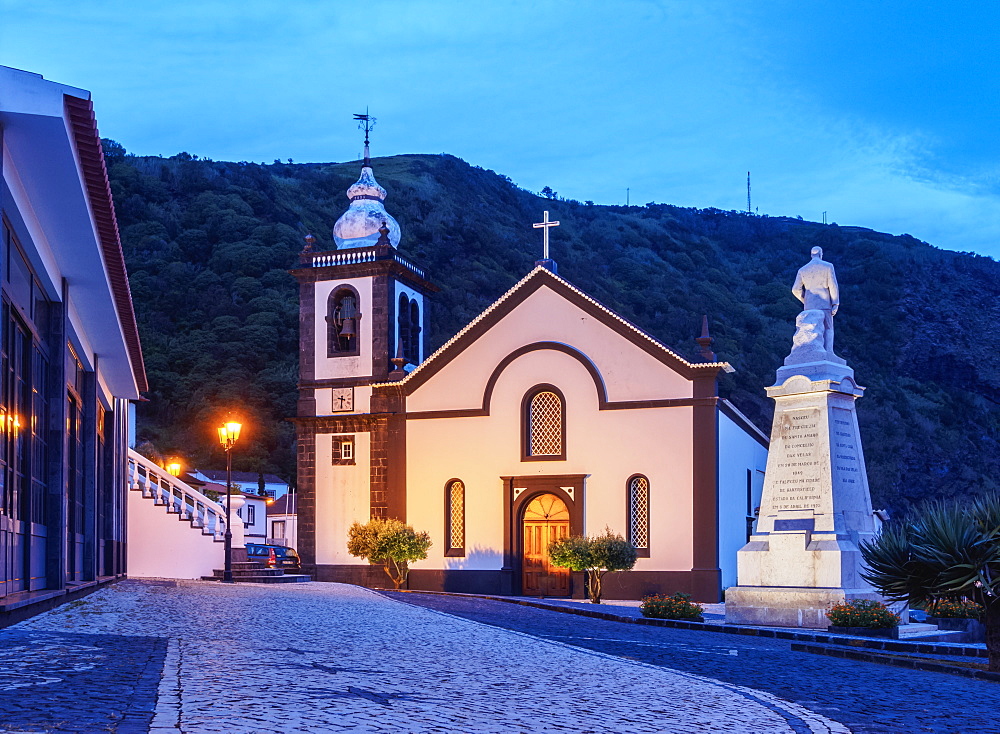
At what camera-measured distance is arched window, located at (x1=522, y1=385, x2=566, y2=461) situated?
31.6 metres

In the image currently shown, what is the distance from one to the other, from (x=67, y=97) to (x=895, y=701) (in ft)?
27.9

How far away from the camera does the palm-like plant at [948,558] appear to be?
12116 millimetres

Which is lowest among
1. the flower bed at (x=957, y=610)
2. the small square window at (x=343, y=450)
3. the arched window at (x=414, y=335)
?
the flower bed at (x=957, y=610)

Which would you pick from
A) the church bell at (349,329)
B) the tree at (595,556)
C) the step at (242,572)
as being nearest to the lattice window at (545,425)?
the tree at (595,556)

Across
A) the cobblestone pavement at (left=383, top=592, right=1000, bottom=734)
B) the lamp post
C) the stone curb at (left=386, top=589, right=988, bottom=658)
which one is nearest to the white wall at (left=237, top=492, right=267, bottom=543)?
the lamp post

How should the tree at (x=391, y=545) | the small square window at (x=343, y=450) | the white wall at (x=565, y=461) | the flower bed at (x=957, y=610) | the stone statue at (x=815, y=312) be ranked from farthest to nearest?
1. the small square window at (x=343, y=450)
2. the tree at (x=391, y=545)
3. the white wall at (x=565, y=461)
4. the stone statue at (x=815, y=312)
5. the flower bed at (x=957, y=610)

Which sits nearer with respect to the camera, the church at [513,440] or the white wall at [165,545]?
the white wall at [165,545]

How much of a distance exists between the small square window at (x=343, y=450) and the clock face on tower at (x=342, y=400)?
0.82 metres

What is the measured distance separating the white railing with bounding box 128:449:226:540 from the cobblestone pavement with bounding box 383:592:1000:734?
12.3 m

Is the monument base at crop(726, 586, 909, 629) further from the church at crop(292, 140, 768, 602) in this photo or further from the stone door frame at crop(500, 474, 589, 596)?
the stone door frame at crop(500, 474, 589, 596)

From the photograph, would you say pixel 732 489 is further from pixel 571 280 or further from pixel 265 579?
pixel 571 280

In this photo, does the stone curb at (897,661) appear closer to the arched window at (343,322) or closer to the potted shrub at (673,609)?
the potted shrub at (673,609)

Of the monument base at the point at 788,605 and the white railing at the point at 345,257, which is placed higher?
the white railing at the point at 345,257

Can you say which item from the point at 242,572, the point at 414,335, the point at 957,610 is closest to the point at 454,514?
the point at 242,572
